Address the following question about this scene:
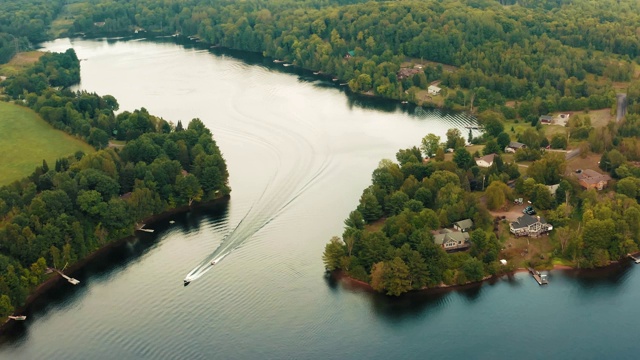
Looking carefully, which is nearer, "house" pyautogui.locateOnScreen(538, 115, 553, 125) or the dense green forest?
the dense green forest

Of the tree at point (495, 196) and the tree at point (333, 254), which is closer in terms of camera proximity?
the tree at point (333, 254)

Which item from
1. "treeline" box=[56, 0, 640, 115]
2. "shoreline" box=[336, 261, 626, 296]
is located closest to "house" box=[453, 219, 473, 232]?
"shoreline" box=[336, 261, 626, 296]

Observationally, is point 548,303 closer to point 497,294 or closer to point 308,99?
point 497,294

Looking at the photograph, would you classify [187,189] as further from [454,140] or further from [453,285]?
[454,140]

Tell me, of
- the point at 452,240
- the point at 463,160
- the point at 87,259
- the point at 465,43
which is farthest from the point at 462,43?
the point at 87,259

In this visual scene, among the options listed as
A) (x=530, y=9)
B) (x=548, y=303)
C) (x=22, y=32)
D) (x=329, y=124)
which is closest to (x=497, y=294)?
(x=548, y=303)

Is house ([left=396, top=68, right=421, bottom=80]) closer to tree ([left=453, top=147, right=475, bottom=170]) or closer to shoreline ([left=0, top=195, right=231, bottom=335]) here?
tree ([left=453, top=147, right=475, bottom=170])

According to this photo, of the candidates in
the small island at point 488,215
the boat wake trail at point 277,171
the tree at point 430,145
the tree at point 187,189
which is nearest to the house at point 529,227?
the small island at point 488,215

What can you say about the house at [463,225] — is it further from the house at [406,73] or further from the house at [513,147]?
the house at [406,73]
